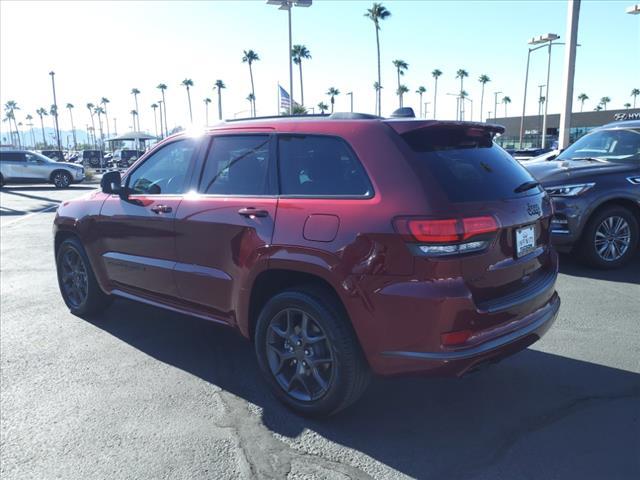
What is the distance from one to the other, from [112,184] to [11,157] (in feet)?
75.4

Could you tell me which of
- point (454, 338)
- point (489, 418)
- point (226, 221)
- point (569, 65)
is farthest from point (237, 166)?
point (569, 65)

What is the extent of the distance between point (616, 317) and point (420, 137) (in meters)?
3.21

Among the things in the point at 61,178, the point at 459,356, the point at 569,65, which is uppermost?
Answer: the point at 569,65

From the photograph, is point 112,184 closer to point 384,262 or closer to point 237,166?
point 237,166

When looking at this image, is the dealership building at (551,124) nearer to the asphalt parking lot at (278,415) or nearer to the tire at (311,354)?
the asphalt parking lot at (278,415)

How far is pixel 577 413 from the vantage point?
3.29m

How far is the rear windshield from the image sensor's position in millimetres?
2908

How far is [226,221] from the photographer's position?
141 inches

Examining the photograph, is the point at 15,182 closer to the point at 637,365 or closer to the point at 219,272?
the point at 219,272

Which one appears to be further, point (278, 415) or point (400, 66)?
point (400, 66)

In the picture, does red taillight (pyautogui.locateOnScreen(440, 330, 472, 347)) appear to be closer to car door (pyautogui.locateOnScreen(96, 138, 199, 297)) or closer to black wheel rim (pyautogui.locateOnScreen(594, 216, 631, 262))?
car door (pyautogui.locateOnScreen(96, 138, 199, 297))

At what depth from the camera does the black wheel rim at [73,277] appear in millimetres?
5270

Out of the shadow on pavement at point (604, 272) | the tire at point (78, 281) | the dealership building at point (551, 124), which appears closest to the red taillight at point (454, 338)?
the tire at point (78, 281)

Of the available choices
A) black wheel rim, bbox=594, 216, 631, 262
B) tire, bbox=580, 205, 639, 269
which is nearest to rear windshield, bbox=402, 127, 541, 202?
tire, bbox=580, 205, 639, 269
